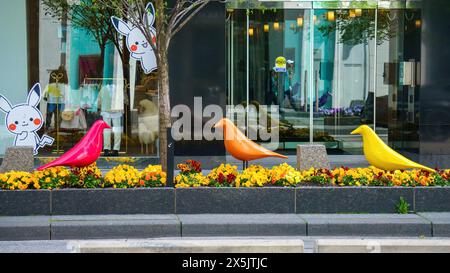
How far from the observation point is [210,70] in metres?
15.2

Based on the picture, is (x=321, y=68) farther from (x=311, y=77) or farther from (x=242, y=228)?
(x=242, y=228)

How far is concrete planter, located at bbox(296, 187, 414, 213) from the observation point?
10070 millimetres

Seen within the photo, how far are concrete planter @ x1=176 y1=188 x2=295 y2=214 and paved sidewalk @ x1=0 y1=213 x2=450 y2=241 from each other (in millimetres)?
362

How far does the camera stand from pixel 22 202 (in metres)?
9.88

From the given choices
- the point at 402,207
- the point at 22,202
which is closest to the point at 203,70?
the point at 22,202

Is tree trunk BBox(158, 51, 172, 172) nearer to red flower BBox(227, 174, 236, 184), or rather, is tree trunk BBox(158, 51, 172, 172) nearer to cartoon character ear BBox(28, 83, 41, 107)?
red flower BBox(227, 174, 236, 184)

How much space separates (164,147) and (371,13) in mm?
8975

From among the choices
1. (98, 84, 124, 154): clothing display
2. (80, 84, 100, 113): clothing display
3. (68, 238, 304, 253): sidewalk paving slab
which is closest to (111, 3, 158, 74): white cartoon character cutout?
(98, 84, 124, 154): clothing display

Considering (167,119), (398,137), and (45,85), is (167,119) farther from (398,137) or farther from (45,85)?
(398,137)

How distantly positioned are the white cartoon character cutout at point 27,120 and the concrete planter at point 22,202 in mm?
5872

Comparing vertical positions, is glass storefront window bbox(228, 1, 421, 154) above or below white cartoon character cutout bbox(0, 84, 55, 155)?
above

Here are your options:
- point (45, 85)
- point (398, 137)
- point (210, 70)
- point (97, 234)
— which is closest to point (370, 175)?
point (97, 234)

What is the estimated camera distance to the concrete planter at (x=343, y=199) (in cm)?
1007

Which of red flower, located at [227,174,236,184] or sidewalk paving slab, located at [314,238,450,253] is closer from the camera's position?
sidewalk paving slab, located at [314,238,450,253]
